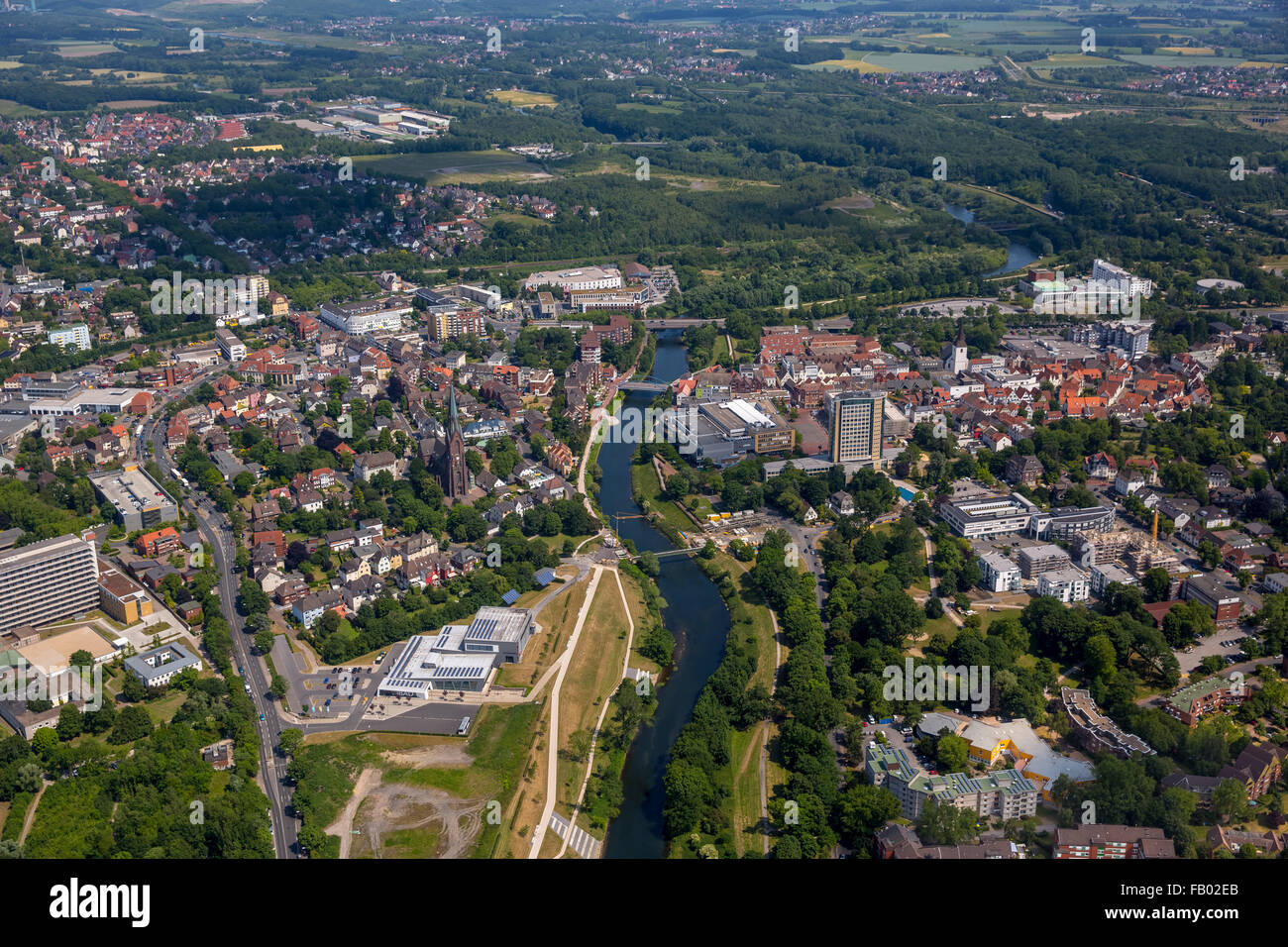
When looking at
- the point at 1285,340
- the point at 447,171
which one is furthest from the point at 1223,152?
the point at 447,171

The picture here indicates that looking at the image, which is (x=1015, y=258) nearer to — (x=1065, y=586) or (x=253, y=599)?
(x=1065, y=586)

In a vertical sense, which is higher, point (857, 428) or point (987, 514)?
point (857, 428)

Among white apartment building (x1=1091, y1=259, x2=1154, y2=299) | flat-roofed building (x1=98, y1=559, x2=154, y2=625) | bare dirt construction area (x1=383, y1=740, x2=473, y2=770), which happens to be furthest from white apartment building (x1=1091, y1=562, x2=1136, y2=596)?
white apartment building (x1=1091, y1=259, x2=1154, y2=299)

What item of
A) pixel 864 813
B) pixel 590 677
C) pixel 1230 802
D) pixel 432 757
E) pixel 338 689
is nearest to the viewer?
pixel 1230 802

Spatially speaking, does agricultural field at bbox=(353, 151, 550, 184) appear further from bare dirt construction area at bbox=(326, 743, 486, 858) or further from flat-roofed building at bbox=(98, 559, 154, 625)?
bare dirt construction area at bbox=(326, 743, 486, 858)

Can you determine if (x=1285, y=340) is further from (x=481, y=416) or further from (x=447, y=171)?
(x=447, y=171)

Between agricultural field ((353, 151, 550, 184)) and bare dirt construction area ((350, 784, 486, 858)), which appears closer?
bare dirt construction area ((350, 784, 486, 858))

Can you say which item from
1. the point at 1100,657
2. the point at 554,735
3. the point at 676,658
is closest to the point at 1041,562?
the point at 1100,657
